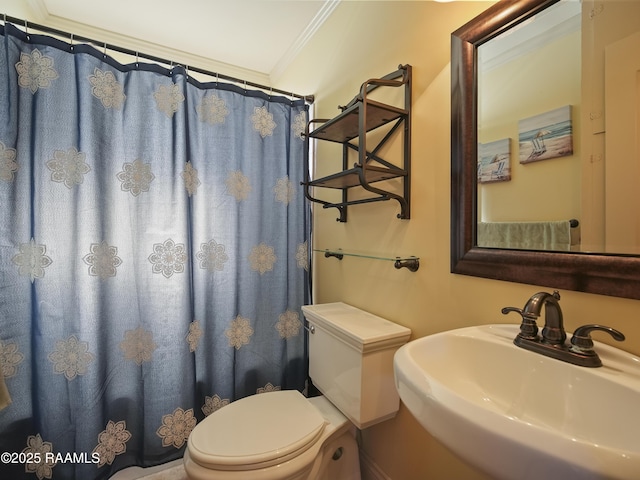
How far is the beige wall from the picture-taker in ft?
2.69

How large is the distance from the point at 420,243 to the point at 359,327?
0.40m

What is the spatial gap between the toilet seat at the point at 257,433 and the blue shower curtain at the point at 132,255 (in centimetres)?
38

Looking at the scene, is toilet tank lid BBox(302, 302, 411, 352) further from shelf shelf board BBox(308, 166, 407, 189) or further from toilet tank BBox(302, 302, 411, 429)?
shelf shelf board BBox(308, 166, 407, 189)

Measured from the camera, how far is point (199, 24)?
1.67m

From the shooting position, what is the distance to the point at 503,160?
0.81m

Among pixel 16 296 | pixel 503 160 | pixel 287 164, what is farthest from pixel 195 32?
pixel 503 160

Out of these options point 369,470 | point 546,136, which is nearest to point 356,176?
point 546,136

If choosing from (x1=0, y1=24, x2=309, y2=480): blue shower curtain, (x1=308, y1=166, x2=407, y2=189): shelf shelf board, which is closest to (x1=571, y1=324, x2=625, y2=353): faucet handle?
(x1=308, y1=166, x2=407, y2=189): shelf shelf board

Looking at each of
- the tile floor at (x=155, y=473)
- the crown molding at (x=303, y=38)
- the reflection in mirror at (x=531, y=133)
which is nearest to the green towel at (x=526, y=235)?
the reflection in mirror at (x=531, y=133)

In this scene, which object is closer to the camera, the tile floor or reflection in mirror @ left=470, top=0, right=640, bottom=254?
reflection in mirror @ left=470, top=0, right=640, bottom=254

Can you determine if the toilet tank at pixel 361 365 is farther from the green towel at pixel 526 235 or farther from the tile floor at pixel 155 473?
the tile floor at pixel 155 473

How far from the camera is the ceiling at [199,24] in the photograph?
1.54 meters

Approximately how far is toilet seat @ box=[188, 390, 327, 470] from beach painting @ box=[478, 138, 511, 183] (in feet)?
3.46

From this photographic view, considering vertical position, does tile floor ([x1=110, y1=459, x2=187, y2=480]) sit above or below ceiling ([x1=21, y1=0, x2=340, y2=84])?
below
